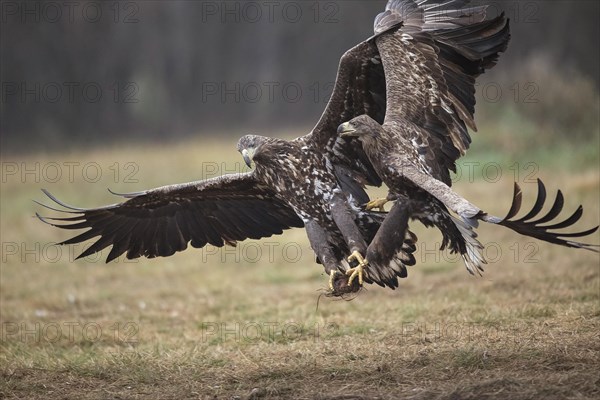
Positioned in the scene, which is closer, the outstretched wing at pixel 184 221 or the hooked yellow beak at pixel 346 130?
the hooked yellow beak at pixel 346 130

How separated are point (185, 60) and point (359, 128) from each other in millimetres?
24449

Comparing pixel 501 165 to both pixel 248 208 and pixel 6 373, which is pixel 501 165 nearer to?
pixel 248 208

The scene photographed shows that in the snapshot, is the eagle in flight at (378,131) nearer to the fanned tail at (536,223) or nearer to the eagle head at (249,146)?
the eagle head at (249,146)

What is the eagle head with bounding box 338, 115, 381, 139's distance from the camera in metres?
6.40

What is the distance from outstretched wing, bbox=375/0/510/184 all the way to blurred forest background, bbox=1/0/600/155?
44.4 feet

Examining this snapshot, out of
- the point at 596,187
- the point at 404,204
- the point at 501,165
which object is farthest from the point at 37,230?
the point at 404,204

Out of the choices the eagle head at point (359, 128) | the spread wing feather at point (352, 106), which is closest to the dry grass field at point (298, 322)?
the spread wing feather at point (352, 106)

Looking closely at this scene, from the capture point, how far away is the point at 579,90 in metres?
17.0

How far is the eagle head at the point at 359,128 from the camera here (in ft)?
21.0

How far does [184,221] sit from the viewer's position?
7.72m

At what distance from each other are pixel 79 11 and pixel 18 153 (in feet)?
22.7

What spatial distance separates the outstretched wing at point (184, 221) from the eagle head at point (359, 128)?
1247 mm

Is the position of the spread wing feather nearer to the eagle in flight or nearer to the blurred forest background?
the eagle in flight

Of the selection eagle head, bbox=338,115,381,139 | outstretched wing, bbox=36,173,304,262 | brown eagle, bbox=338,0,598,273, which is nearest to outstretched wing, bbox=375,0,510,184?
brown eagle, bbox=338,0,598,273
